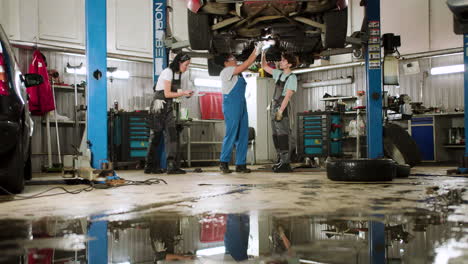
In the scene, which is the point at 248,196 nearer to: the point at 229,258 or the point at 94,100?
the point at 229,258

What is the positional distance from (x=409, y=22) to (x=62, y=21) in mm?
7562

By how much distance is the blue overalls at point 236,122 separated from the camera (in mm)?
5344

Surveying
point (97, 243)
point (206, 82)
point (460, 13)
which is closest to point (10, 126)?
point (97, 243)

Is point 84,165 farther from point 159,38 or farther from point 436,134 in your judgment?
point 436,134

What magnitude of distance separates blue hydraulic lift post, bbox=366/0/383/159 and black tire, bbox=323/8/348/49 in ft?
4.67

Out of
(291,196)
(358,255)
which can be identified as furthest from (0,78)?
(358,255)

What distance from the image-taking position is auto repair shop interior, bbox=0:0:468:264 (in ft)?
4.69

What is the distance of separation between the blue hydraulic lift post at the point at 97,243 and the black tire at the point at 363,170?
243 centimetres

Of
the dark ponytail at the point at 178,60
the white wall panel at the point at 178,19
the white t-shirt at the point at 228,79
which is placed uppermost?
the white wall panel at the point at 178,19

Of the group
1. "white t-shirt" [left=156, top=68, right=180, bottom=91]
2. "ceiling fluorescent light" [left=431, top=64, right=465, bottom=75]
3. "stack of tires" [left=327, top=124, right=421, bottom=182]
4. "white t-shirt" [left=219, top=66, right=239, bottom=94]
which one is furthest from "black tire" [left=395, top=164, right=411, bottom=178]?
"ceiling fluorescent light" [left=431, top=64, right=465, bottom=75]

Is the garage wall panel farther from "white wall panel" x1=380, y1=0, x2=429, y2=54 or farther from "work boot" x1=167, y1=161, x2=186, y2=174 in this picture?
"work boot" x1=167, y1=161, x2=186, y2=174

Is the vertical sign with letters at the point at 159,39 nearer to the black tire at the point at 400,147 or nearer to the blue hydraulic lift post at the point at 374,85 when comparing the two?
the blue hydraulic lift post at the point at 374,85

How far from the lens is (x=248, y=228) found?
1591 mm

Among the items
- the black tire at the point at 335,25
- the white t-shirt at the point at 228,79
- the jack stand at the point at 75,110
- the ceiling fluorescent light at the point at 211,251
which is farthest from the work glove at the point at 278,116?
the ceiling fluorescent light at the point at 211,251
